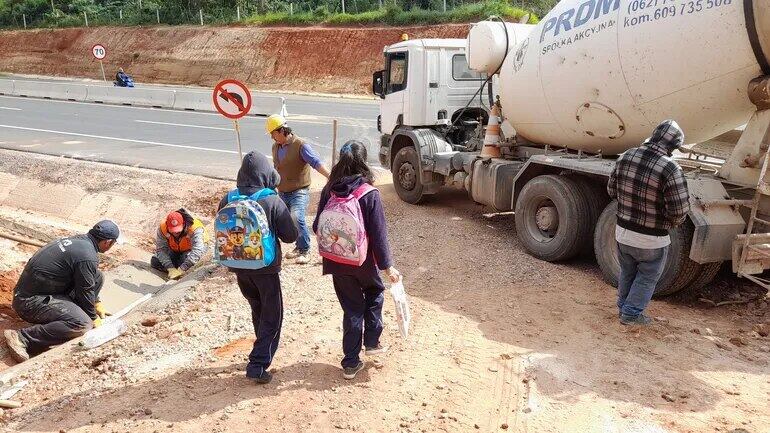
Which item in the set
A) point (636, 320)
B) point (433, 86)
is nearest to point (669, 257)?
point (636, 320)

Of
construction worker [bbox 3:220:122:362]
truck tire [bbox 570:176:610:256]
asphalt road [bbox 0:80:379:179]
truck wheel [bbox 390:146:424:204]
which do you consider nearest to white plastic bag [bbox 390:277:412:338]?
truck tire [bbox 570:176:610:256]

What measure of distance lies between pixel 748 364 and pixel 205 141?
12.7 meters

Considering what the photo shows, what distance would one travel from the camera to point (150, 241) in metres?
9.42

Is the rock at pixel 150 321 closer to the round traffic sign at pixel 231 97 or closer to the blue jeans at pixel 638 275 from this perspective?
the round traffic sign at pixel 231 97

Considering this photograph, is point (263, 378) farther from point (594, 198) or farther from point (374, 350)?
point (594, 198)

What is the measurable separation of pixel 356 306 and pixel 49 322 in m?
3.53

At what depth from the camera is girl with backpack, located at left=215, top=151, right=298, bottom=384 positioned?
13.1ft

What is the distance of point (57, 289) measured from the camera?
611cm

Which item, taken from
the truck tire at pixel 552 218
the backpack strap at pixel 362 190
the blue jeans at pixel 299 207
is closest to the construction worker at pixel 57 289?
the blue jeans at pixel 299 207

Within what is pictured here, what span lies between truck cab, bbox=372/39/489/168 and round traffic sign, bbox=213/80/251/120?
2440 mm

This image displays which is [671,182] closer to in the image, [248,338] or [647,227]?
[647,227]

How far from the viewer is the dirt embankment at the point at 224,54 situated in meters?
30.9

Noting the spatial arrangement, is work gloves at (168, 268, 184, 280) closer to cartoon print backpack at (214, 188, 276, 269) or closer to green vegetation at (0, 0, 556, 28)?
cartoon print backpack at (214, 188, 276, 269)

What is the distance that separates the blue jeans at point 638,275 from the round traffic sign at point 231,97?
5280mm
